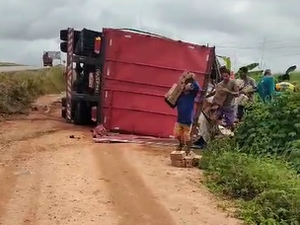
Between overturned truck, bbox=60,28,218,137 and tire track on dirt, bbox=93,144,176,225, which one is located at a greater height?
overturned truck, bbox=60,28,218,137

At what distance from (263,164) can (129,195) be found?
2.27 meters

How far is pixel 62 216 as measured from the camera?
6.98m

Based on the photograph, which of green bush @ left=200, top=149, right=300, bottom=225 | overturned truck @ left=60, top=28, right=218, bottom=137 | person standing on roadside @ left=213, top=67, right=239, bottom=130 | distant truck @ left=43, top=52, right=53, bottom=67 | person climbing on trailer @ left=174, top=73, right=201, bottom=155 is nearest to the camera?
green bush @ left=200, top=149, right=300, bottom=225

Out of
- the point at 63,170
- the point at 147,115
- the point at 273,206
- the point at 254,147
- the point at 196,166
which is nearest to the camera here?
the point at 273,206

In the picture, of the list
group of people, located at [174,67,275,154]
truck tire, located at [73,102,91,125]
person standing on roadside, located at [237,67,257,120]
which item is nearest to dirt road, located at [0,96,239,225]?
group of people, located at [174,67,275,154]

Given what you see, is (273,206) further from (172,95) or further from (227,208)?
(172,95)

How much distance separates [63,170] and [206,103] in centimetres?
415

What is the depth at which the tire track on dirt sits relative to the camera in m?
7.08

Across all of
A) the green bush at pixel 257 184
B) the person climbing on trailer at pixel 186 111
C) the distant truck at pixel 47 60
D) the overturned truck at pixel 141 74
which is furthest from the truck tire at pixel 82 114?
the distant truck at pixel 47 60

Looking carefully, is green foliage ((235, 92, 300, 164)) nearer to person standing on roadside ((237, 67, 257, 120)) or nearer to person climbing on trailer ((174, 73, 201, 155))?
person climbing on trailer ((174, 73, 201, 155))

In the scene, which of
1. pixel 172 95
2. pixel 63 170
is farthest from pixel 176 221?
pixel 172 95

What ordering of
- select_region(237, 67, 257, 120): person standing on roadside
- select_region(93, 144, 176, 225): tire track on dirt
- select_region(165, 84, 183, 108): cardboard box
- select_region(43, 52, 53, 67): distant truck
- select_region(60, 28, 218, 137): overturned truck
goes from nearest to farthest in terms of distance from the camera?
select_region(93, 144, 176, 225): tire track on dirt < select_region(165, 84, 183, 108): cardboard box < select_region(237, 67, 257, 120): person standing on roadside < select_region(60, 28, 218, 137): overturned truck < select_region(43, 52, 53, 67): distant truck

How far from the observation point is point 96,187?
8406 millimetres

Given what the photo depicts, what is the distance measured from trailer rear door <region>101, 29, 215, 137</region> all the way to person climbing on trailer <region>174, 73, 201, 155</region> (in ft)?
9.61
